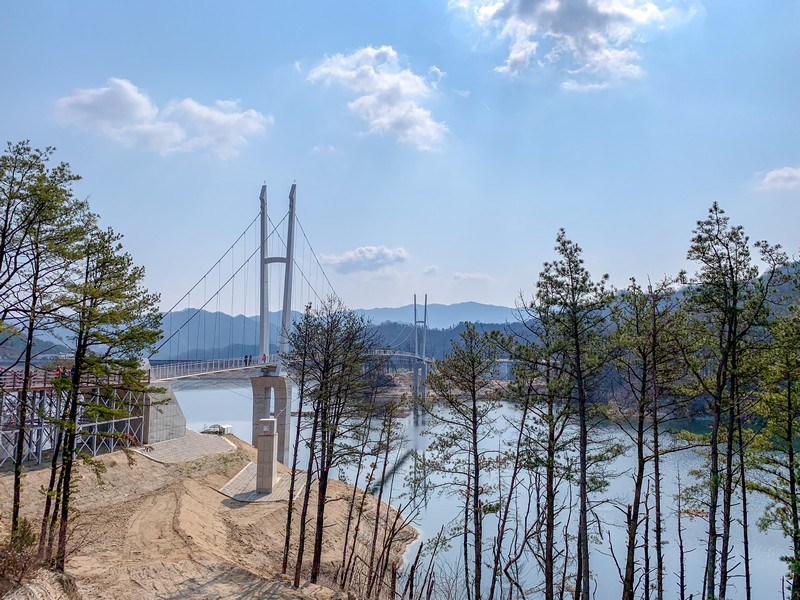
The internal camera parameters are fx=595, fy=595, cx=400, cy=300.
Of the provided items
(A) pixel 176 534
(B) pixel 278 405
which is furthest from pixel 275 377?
(A) pixel 176 534

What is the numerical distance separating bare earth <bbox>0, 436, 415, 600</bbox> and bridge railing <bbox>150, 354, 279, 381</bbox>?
6.10 m

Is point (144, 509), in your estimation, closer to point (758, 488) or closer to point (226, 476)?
point (226, 476)

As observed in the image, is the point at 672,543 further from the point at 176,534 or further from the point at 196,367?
the point at 196,367

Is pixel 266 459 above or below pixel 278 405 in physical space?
below

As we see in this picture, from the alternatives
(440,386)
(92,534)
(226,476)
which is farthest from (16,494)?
(226,476)

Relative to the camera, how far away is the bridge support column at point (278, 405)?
4041 centimetres

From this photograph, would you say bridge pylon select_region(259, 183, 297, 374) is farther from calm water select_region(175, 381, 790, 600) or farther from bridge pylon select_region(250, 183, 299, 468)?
calm water select_region(175, 381, 790, 600)

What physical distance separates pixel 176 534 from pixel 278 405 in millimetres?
24240

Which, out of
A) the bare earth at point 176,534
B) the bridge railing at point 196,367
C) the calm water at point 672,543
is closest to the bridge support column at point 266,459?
the bare earth at point 176,534

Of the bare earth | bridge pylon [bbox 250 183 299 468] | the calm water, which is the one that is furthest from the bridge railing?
the calm water

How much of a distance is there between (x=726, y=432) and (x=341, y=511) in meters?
18.5

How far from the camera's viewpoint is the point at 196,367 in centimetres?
3762

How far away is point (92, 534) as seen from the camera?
17.9 m

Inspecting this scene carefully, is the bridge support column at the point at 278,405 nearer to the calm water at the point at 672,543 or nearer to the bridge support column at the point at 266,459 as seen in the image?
the calm water at the point at 672,543
